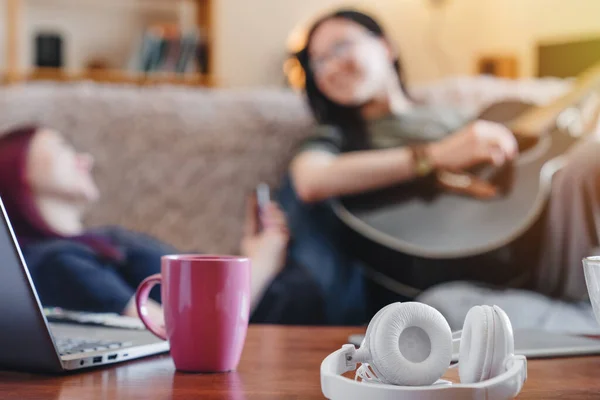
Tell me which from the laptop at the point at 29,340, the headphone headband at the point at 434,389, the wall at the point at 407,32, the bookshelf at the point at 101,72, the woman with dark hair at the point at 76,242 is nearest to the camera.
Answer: the headphone headband at the point at 434,389

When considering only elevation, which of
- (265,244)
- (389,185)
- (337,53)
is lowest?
(265,244)

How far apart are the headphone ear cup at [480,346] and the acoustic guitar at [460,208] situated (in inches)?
40.0

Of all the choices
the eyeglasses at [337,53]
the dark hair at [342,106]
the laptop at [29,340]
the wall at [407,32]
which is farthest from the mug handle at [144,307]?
the wall at [407,32]

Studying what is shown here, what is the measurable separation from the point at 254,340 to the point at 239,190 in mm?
776

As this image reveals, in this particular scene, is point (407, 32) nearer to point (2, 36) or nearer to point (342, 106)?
point (2, 36)

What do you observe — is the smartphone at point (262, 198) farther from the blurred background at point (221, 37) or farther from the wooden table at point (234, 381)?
the blurred background at point (221, 37)

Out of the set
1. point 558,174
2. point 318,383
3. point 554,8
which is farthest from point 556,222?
point 554,8

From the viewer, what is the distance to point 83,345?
65 cm

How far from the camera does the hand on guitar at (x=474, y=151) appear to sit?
1.46 metres

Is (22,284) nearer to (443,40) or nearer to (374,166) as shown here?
(374,166)

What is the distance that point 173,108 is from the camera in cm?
162

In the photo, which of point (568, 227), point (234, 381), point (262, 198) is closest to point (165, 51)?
point (262, 198)

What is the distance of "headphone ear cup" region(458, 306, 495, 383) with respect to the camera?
43 cm

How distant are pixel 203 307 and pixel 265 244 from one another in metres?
0.89
